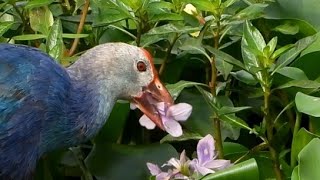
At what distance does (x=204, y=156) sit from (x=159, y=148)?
0.18 meters

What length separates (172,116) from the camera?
5.77 feet

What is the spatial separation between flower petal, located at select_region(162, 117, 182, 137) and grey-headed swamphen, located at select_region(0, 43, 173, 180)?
5cm

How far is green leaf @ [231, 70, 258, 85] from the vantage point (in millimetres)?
1796

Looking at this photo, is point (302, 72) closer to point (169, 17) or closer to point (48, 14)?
point (169, 17)

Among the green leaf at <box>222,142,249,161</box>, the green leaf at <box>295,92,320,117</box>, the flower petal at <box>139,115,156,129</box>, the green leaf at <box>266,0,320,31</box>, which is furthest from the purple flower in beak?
the green leaf at <box>266,0,320,31</box>

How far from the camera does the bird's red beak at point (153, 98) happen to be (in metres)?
1.71

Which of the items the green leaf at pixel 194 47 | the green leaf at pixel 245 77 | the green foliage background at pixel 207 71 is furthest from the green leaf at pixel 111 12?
the green leaf at pixel 245 77

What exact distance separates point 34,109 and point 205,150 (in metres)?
0.31

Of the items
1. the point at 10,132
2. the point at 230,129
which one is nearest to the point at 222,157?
the point at 230,129

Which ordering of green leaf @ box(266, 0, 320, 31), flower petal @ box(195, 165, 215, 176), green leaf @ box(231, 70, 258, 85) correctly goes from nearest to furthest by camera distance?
flower petal @ box(195, 165, 215, 176)
green leaf @ box(231, 70, 258, 85)
green leaf @ box(266, 0, 320, 31)

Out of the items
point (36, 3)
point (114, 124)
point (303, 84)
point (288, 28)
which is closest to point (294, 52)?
point (303, 84)

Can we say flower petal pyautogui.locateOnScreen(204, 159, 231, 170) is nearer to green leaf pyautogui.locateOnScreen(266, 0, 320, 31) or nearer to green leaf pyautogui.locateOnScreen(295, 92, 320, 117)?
green leaf pyautogui.locateOnScreen(295, 92, 320, 117)

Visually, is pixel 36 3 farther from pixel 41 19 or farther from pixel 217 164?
pixel 217 164

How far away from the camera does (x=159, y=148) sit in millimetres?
1876
